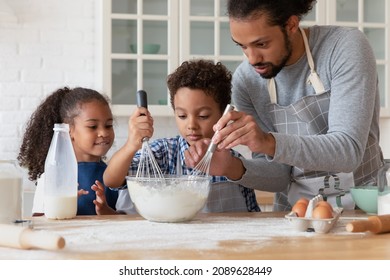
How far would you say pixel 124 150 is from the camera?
5.65 feet

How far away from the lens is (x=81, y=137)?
7.64ft

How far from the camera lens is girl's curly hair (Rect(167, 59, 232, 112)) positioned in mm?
2068

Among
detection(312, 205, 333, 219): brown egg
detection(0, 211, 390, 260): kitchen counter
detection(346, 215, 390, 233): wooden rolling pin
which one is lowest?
detection(0, 211, 390, 260): kitchen counter

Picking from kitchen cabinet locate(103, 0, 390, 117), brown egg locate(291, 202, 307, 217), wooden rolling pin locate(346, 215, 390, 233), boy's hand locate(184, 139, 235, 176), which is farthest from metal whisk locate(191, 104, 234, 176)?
kitchen cabinet locate(103, 0, 390, 117)

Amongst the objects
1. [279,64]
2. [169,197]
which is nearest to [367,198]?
[279,64]

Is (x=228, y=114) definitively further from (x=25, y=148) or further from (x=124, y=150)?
(x=25, y=148)

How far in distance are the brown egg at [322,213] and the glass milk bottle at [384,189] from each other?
0.28 meters

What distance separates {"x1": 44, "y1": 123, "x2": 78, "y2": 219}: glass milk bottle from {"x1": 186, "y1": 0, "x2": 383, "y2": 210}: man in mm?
347

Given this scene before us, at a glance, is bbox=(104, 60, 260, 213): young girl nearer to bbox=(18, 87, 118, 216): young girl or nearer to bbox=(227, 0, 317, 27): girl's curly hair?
bbox=(18, 87, 118, 216): young girl

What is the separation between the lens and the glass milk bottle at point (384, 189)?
1.52 meters

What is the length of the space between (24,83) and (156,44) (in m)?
0.87

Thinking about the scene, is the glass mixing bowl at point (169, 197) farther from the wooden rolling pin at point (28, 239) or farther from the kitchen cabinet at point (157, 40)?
the kitchen cabinet at point (157, 40)

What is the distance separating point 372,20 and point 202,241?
3.05 m

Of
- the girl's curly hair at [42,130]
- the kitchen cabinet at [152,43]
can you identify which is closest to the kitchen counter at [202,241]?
the girl's curly hair at [42,130]
